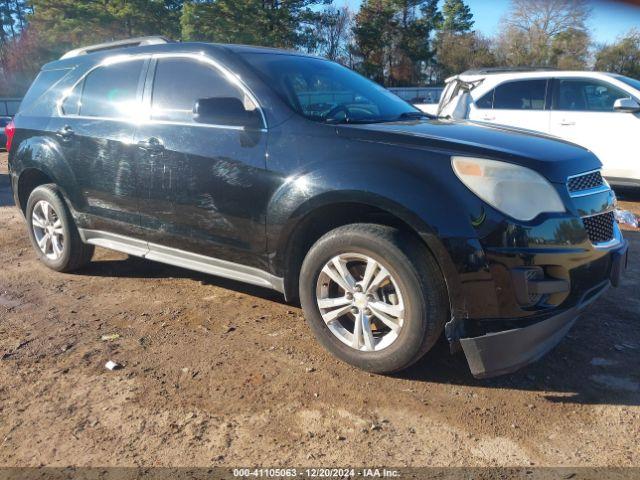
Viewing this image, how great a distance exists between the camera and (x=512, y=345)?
2.67m

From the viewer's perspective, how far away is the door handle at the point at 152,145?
12.5 ft

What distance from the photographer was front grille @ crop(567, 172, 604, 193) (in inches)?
113

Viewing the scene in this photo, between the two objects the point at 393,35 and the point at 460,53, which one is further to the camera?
the point at 460,53

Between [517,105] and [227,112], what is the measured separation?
6091 millimetres

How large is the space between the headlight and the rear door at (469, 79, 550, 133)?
5.67m

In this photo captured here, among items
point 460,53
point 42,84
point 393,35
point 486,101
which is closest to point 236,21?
point 393,35

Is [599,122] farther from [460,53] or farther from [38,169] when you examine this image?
[460,53]

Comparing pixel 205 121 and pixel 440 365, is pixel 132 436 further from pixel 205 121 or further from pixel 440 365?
pixel 205 121

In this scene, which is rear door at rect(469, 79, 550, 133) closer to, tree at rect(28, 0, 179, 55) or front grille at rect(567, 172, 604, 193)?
front grille at rect(567, 172, 604, 193)

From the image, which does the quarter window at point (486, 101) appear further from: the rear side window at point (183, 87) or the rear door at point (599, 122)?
the rear side window at point (183, 87)

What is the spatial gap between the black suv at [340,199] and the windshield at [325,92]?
0.02m

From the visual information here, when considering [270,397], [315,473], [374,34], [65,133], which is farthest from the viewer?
[374,34]

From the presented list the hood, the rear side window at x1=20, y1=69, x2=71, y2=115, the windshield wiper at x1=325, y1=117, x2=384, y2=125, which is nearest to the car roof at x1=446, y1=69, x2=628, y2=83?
the hood

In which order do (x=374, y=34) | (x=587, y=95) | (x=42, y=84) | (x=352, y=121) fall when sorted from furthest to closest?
1. (x=374, y=34)
2. (x=587, y=95)
3. (x=42, y=84)
4. (x=352, y=121)
